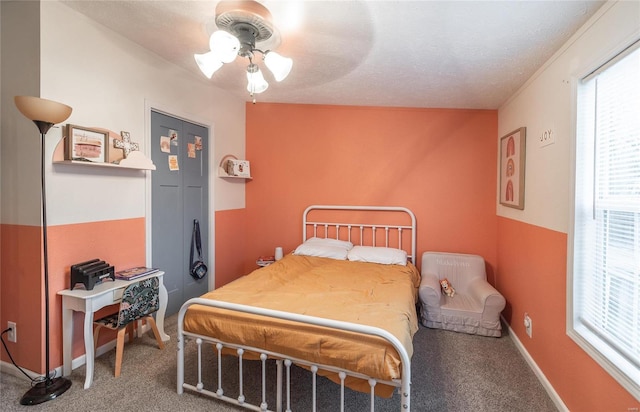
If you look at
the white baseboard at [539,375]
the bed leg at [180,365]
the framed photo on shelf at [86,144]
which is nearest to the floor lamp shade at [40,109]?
the framed photo on shelf at [86,144]

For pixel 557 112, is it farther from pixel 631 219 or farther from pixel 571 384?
pixel 571 384

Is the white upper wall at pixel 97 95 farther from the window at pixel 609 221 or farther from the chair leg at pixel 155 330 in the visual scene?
the window at pixel 609 221

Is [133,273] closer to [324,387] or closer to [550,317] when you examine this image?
[324,387]

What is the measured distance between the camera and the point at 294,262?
301 centimetres

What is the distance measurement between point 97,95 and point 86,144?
1.36 ft

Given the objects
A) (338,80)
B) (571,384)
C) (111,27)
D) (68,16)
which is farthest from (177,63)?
(571,384)

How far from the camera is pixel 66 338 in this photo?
6.44ft

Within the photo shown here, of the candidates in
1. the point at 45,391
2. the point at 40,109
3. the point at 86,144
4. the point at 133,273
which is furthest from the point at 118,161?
the point at 45,391

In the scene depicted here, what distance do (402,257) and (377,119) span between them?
1.66 m

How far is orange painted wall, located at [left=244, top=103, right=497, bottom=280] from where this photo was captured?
10.8ft

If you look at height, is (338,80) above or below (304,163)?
above

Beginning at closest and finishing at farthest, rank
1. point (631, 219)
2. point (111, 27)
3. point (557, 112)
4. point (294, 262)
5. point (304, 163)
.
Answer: point (631, 219) < point (557, 112) < point (111, 27) < point (294, 262) < point (304, 163)

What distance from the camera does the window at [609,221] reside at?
132 cm

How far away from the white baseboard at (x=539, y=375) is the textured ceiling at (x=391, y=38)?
2244mm
